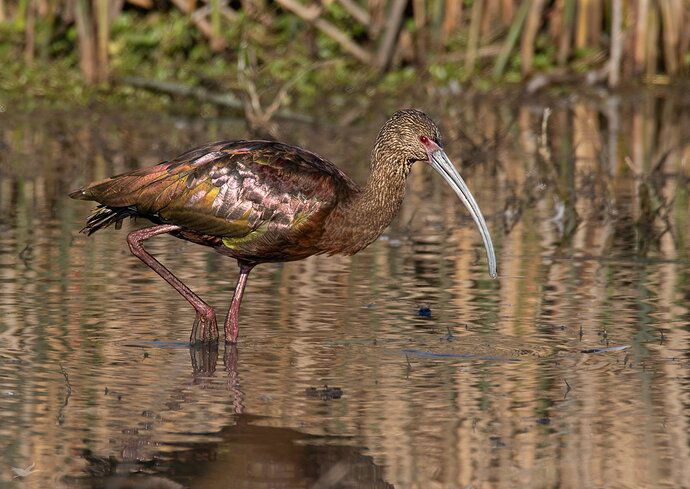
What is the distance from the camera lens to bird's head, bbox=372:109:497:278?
26.6 feet

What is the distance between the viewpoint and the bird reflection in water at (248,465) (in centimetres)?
568

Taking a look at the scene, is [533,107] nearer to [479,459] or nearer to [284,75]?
[284,75]

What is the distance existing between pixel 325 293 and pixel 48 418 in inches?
Answer: 116

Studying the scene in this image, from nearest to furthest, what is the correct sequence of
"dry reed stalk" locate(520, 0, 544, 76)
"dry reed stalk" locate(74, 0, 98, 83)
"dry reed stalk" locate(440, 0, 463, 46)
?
"dry reed stalk" locate(74, 0, 98, 83), "dry reed stalk" locate(520, 0, 544, 76), "dry reed stalk" locate(440, 0, 463, 46)

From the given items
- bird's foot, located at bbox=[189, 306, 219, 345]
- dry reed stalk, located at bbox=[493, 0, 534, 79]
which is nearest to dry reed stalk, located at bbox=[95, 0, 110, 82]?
dry reed stalk, located at bbox=[493, 0, 534, 79]

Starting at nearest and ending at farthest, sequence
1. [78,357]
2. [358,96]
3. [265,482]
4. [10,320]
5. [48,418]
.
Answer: [265,482] → [48,418] → [78,357] → [10,320] → [358,96]

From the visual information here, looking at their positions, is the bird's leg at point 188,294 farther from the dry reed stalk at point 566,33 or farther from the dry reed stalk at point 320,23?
the dry reed stalk at point 566,33

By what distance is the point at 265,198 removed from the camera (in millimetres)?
7883

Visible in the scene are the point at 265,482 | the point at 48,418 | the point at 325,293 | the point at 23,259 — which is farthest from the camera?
the point at 23,259

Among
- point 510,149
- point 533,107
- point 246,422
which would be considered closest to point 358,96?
point 533,107

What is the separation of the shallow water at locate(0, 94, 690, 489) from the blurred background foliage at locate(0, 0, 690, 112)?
548 centimetres

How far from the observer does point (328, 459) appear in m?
5.98

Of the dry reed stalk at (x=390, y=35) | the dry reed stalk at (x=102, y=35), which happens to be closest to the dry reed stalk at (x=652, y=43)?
the dry reed stalk at (x=390, y=35)

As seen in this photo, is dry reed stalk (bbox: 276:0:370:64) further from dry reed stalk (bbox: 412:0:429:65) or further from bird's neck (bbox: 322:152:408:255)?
bird's neck (bbox: 322:152:408:255)
